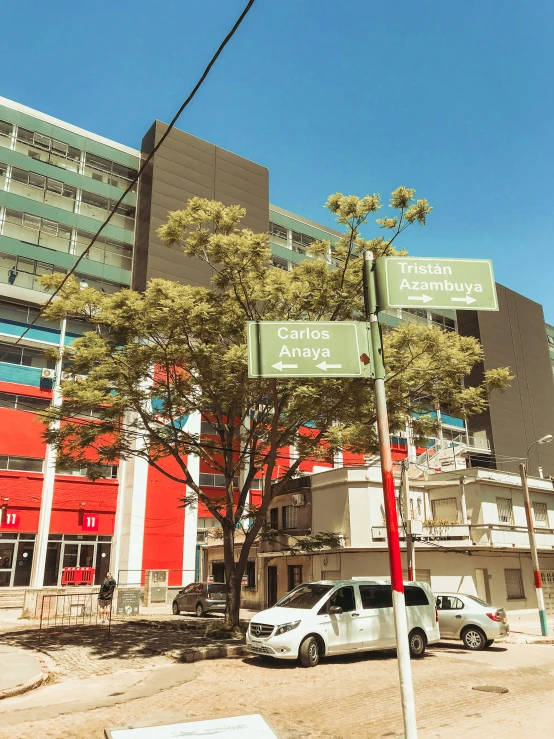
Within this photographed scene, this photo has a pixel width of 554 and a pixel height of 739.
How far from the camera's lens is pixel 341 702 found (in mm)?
9688

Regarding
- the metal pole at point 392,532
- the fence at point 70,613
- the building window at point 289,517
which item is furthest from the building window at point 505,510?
the metal pole at point 392,532

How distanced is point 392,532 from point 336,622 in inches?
368

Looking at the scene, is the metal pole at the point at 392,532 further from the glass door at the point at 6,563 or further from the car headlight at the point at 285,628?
the glass door at the point at 6,563

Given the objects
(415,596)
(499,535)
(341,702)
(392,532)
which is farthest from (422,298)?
(499,535)

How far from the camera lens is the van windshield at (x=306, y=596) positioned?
14.0 meters

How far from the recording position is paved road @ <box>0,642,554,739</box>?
809 cm

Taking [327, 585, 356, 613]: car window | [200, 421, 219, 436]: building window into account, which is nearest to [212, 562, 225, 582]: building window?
[200, 421, 219, 436]: building window

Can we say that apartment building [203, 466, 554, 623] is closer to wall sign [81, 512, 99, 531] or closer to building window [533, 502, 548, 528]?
building window [533, 502, 548, 528]

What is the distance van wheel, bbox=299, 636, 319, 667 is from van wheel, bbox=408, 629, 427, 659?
111 inches

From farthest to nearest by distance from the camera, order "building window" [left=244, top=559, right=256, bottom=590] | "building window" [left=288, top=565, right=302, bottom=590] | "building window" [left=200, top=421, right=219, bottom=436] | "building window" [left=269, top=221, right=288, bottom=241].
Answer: "building window" [left=269, top=221, right=288, bottom=241]
"building window" [left=200, top=421, right=219, bottom=436]
"building window" [left=244, top=559, right=256, bottom=590]
"building window" [left=288, top=565, right=302, bottom=590]

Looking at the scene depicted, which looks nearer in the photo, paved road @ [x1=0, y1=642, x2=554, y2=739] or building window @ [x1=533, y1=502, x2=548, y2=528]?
paved road @ [x1=0, y1=642, x2=554, y2=739]

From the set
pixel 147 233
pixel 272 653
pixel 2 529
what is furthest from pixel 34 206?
pixel 272 653

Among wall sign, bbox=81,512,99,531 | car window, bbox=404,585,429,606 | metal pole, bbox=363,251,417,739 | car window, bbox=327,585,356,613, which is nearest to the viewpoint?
metal pole, bbox=363,251,417,739

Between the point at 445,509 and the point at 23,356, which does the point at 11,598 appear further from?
the point at 445,509
